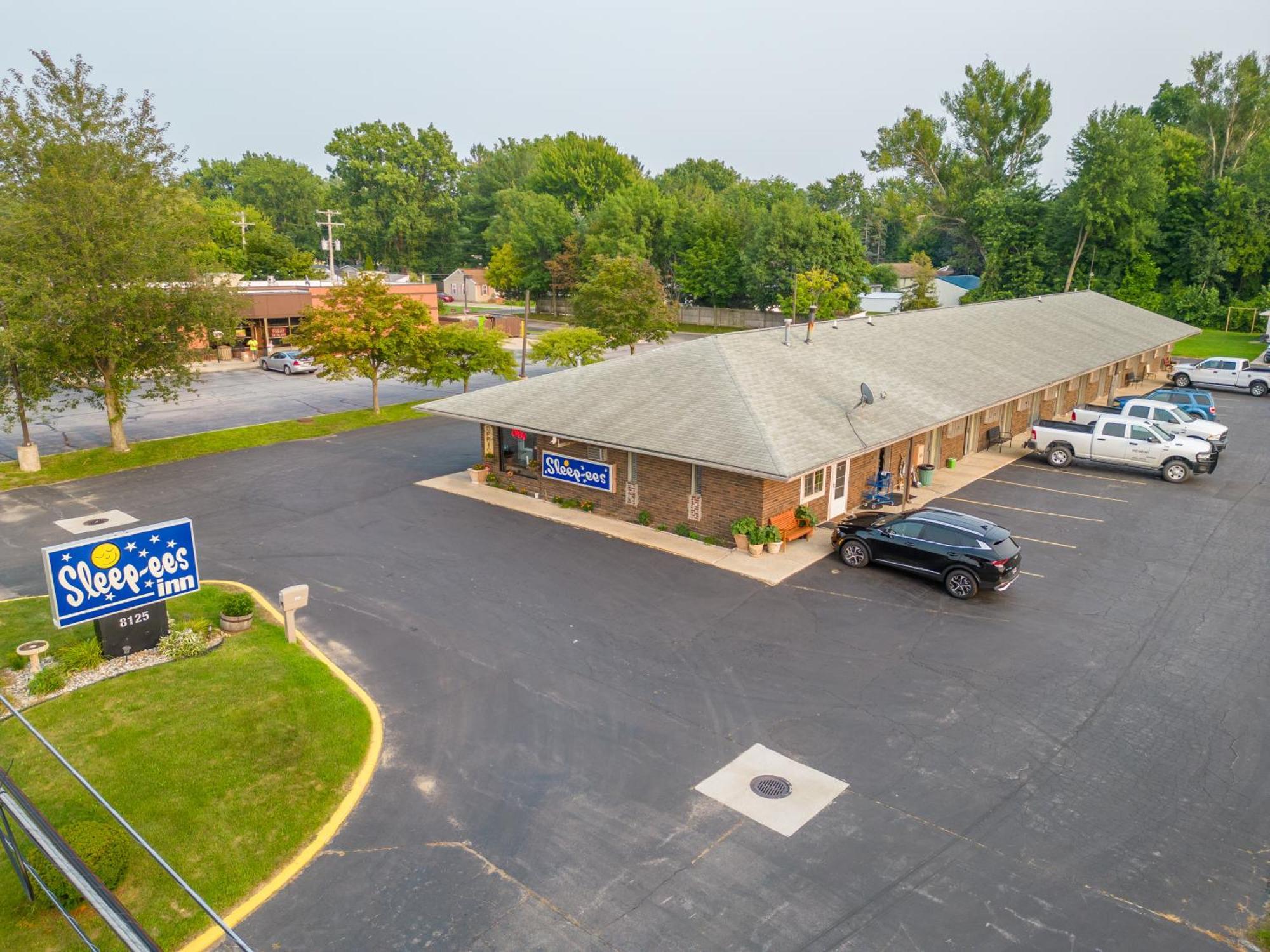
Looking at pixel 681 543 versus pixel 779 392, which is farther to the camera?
pixel 779 392

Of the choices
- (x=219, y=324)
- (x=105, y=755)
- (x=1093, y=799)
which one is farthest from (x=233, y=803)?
(x=219, y=324)

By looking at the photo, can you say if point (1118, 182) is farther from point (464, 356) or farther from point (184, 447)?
point (184, 447)

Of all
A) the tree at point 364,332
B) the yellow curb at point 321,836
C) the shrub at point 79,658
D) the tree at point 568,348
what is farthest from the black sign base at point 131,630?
the tree at point 568,348

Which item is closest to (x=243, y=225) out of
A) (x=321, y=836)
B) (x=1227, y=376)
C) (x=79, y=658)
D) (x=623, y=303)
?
(x=623, y=303)

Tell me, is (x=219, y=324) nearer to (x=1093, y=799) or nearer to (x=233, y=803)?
(x=233, y=803)

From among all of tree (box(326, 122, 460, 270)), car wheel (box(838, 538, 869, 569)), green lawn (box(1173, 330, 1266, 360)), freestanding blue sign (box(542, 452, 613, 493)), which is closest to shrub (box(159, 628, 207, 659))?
freestanding blue sign (box(542, 452, 613, 493))

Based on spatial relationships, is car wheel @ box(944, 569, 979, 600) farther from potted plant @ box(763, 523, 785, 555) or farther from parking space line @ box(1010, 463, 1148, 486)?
parking space line @ box(1010, 463, 1148, 486)

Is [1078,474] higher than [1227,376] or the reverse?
the reverse
